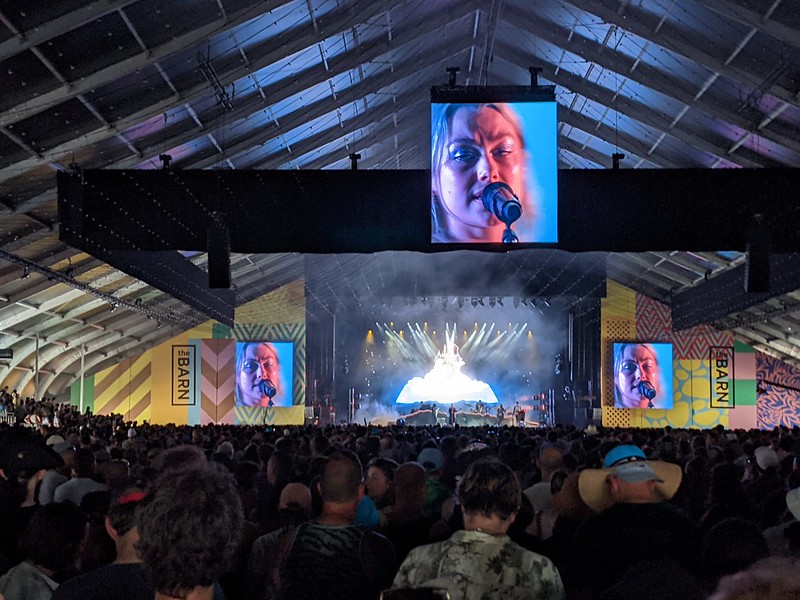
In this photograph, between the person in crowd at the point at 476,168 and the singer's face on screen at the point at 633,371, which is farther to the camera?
the singer's face on screen at the point at 633,371

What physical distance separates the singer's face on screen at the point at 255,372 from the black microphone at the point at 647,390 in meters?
10.8

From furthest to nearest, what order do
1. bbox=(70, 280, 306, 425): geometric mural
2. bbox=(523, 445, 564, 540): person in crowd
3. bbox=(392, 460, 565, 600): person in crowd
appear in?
bbox=(70, 280, 306, 425): geometric mural
bbox=(523, 445, 564, 540): person in crowd
bbox=(392, 460, 565, 600): person in crowd

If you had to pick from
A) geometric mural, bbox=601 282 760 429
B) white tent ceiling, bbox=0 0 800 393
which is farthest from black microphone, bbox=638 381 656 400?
white tent ceiling, bbox=0 0 800 393

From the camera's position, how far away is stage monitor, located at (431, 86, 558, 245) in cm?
1372

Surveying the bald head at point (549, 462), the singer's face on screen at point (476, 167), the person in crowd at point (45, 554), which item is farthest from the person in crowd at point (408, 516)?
the singer's face on screen at point (476, 167)

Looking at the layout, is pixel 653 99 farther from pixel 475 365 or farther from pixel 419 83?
pixel 475 365

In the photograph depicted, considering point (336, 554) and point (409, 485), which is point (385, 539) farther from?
point (409, 485)

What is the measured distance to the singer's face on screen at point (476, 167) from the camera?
13742 mm

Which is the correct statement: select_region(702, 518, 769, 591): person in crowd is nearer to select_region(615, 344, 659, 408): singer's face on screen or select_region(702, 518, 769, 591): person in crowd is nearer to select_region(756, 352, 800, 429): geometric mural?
select_region(615, 344, 659, 408): singer's face on screen

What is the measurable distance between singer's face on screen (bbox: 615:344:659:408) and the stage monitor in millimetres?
16753

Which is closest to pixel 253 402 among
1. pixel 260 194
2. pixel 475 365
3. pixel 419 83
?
pixel 475 365

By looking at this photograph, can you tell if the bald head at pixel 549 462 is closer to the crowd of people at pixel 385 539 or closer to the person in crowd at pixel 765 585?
the crowd of people at pixel 385 539

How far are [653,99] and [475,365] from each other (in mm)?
18877

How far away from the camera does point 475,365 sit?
35.0 m
